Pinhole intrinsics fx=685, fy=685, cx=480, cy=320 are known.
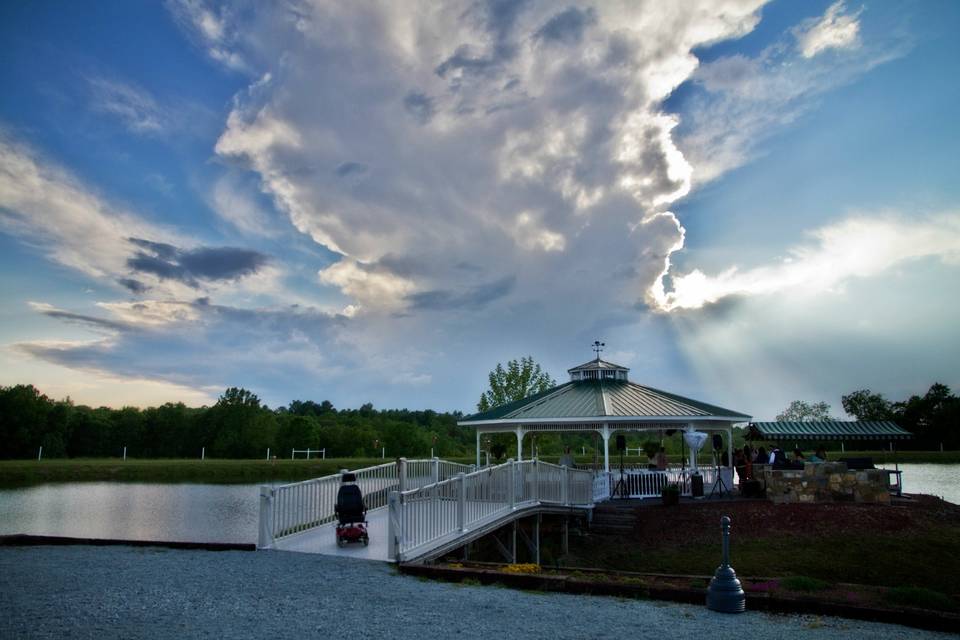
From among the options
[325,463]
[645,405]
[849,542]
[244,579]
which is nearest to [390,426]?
[325,463]

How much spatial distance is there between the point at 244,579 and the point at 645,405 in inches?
625

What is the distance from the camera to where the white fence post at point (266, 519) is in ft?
37.5

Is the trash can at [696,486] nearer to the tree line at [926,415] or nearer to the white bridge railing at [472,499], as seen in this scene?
the white bridge railing at [472,499]

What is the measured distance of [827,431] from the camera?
24375 millimetres

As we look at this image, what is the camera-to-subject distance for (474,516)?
1359 centimetres

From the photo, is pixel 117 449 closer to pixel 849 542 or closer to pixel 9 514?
pixel 9 514

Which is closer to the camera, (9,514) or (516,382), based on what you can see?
(9,514)

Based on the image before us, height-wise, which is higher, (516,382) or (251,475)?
(516,382)

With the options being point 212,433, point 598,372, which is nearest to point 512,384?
point 598,372

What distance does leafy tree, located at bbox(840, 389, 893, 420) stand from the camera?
74081 millimetres

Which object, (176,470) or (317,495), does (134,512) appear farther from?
(176,470)

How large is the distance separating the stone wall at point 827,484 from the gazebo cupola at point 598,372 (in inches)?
318

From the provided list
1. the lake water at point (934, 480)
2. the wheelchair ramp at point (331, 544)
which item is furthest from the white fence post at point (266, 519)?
the lake water at point (934, 480)

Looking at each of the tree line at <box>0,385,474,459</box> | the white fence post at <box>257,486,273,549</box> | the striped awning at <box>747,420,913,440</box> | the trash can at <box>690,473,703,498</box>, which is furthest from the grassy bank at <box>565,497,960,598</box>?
the tree line at <box>0,385,474,459</box>
